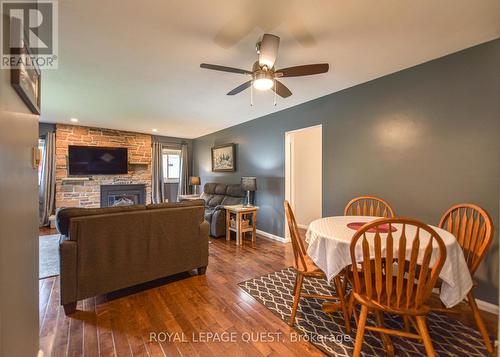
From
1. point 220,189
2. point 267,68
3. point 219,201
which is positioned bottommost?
point 219,201

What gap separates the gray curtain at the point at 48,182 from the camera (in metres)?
4.86

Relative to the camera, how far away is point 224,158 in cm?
548

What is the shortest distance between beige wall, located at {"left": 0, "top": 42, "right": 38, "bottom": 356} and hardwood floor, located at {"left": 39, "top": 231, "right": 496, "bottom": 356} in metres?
0.47

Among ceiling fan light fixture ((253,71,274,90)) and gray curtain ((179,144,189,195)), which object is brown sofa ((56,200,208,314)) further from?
gray curtain ((179,144,189,195))

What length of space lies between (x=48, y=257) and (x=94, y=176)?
8.94ft

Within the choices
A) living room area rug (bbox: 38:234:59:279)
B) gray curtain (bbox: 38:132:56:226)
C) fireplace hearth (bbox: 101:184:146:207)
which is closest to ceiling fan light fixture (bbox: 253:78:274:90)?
living room area rug (bbox: 38:234:59:279)

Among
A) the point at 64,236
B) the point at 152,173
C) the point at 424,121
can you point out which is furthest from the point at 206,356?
the point at 152,173

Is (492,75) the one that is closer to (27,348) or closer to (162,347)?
(162,347)

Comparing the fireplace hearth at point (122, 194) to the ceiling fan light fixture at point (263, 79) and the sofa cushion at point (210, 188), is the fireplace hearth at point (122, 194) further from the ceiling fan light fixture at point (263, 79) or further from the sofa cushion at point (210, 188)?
the ceiling fan light fixture at point (263, 79)

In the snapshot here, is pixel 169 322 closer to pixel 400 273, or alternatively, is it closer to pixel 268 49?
pixel 400 273

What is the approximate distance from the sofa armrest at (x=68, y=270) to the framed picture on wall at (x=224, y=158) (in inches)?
141

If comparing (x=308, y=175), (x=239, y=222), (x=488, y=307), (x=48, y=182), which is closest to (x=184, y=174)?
(x=48, y=182)

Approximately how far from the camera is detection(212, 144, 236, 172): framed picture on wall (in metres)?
Answer: 5.18

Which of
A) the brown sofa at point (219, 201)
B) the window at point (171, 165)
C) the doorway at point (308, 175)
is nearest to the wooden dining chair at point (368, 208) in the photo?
the doorway at point (308, 175)
